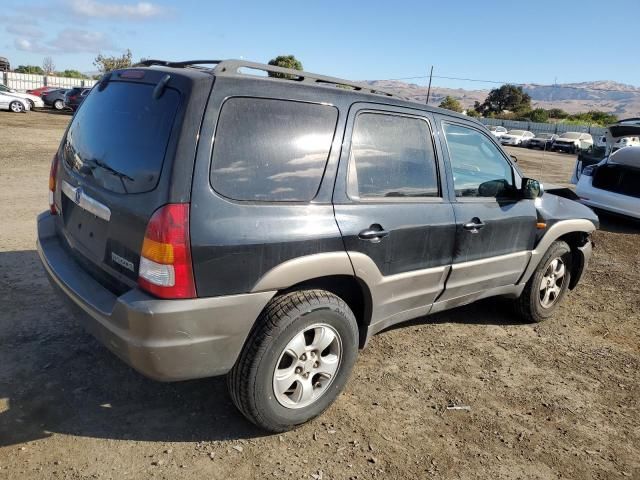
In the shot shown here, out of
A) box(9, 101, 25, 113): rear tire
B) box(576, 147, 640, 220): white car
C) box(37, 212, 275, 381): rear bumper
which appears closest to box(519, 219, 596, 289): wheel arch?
box(37, 212, 275, 381): rear bumper

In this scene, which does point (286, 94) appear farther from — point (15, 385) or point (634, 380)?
point (634, 380)

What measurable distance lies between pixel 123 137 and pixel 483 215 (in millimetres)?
2498

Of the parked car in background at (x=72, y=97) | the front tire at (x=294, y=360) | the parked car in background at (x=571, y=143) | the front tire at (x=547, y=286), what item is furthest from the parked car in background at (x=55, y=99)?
the parked car in background at (x=571, y=143)

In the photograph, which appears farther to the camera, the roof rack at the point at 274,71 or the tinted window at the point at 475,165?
the tinted window at the point at 475,165

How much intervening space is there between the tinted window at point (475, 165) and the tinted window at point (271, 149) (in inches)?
46.3

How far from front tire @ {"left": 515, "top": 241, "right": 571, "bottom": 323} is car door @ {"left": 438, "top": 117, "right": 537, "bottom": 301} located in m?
0.33

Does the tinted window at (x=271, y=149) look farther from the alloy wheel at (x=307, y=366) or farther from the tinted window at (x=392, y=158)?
the alloy wheel at (x=307, y=366)

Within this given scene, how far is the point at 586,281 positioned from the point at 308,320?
15.5 feet

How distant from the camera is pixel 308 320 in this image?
9.01 ft

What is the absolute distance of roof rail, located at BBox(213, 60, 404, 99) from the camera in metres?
2.64

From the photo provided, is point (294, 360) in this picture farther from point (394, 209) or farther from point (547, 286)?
point (547, 286)

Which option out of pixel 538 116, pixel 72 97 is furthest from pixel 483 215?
pixel 538 116

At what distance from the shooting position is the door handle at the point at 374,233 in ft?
9.62

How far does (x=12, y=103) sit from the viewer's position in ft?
81.6
